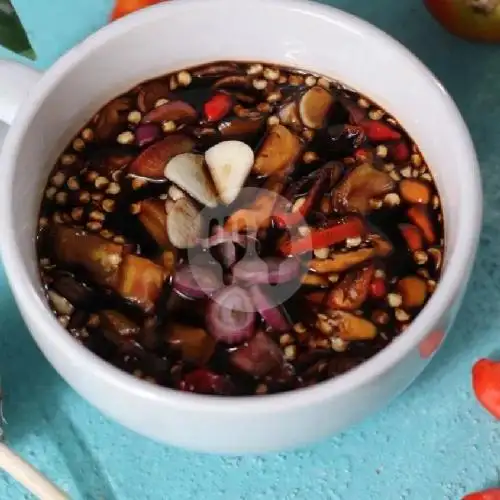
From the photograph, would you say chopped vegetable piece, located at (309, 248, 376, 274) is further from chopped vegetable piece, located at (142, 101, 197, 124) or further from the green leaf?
the green leaf

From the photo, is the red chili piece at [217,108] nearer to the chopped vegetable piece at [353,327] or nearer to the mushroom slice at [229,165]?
the mushroom slice at [229,165]

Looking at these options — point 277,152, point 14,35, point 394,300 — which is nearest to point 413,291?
point 394,300

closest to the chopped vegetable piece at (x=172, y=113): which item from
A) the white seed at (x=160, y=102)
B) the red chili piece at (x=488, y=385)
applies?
the white seed at (x=160, y=102)

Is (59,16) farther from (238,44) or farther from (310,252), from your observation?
(310,252)

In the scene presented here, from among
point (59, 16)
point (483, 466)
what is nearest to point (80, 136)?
point (59, 16)

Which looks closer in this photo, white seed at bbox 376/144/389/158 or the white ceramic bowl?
the white ceramic bowl

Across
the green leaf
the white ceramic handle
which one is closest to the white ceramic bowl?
the white ceramic handle
